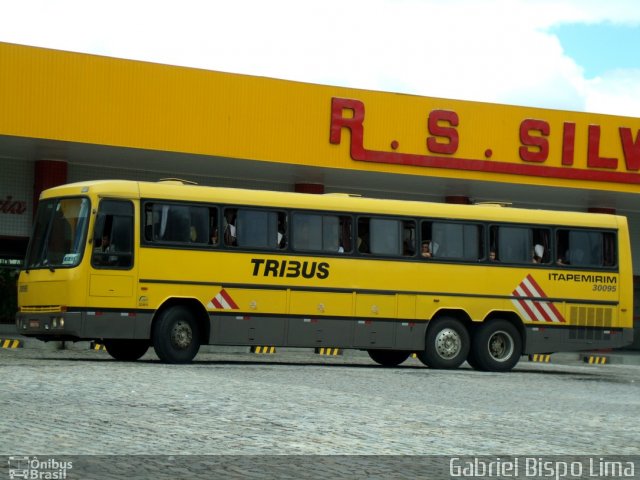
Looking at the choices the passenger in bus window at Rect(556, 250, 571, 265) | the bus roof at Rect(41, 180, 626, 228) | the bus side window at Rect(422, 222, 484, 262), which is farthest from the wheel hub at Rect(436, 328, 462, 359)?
the passenger in bus window at Rect(556, 250, 571, 265)

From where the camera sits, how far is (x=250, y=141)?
32.7m

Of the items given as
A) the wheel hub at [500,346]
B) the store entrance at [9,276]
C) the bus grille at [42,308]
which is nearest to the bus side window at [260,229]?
the bus grille at [42,308]

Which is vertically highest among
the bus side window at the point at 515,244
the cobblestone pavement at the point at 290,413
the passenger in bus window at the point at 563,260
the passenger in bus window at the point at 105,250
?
the bus side window at the point at 515,244

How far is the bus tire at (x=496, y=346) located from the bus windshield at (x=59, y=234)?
26.5 ft

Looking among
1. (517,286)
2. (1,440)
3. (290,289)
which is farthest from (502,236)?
(1,440)

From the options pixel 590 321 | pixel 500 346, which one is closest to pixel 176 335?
pixel 500 346

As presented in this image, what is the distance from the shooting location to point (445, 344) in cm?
2447

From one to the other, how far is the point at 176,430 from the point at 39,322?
10591 mm

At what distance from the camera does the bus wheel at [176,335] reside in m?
21.7

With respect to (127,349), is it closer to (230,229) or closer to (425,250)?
(230,229)

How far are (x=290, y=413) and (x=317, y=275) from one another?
1029 cm

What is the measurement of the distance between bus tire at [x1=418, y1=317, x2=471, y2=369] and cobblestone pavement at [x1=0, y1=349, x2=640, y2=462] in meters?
3.64

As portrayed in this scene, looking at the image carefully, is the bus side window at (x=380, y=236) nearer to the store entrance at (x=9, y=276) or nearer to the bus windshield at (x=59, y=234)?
the bus windshield at (x=59, y=234)

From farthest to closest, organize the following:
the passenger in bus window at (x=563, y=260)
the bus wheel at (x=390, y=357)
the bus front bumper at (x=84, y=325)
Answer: the bus wheel at (x=390, y=357) → the passenger in bus window at (x=563, y=260) → the bus front bumper at (x=84, y=325)
